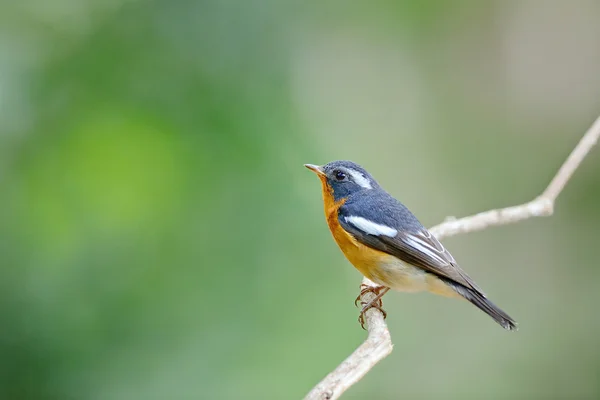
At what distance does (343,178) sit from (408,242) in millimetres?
648

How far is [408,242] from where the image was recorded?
3.68 meters

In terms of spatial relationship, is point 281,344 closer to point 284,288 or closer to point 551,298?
point 284,288

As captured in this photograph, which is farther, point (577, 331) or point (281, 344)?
point (577, 331)

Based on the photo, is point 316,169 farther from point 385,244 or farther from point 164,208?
point 164,208

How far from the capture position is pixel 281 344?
3.62 m

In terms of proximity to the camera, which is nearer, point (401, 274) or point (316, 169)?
point (401, 274)

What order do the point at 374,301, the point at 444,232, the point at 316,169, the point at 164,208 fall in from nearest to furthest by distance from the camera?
the point at 164,208, the point at 374,301, the point at 444,232, the point at 316,169

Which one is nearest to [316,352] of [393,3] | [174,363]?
[174,363]

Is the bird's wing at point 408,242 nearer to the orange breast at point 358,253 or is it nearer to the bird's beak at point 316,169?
the orange breast at point 358,253

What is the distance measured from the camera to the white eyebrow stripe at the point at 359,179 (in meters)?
4.11

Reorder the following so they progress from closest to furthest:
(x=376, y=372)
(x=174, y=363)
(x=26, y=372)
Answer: (x=26, y=372) → (x=174, y=363) → (x=376, y=372)

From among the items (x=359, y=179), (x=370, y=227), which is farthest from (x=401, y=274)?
(x=359, y=179)

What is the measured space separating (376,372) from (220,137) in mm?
2441

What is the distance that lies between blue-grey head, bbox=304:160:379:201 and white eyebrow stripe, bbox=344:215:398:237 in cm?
25
